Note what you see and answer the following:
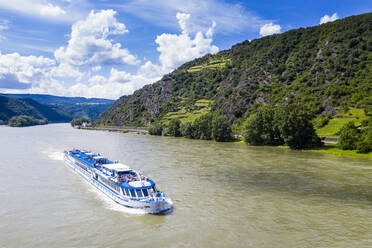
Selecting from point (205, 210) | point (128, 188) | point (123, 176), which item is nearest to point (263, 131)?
point (123, 176)

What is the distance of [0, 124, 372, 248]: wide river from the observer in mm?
27219

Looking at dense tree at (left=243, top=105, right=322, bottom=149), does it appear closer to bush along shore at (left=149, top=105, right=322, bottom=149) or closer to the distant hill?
bush along shore at (left=149, top=105, right=322, bottom=149)

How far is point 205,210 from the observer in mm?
34812

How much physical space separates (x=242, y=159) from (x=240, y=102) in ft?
331

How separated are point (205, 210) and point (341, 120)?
318 ft

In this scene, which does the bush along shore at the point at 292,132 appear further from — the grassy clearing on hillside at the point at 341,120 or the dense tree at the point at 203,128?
the grassy clearing on hillside at the point at 341,120

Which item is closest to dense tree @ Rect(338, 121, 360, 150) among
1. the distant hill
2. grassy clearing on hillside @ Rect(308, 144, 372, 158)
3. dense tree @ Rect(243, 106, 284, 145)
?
grassy clearing on hillside @ Rect(308, 144, 372, 158)

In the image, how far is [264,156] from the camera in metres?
77.7

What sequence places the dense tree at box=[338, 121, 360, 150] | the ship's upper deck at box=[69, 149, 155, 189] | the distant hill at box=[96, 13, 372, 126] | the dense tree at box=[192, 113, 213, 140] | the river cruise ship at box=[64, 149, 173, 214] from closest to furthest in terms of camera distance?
1. the river cruise ship at box=[64, 149, 173, 214]
2. the ship's upper deck at box=[69, 149, 155, 189]
3. the dense tree at box=[338, 121, 360, 150]
4. the dense tree at box=[192, 113, 213, 140]
5. the distant hill at box=[96, 13, 372, 126]

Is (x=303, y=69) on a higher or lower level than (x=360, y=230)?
higher

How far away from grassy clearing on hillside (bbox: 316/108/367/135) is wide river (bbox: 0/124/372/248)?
153 ft

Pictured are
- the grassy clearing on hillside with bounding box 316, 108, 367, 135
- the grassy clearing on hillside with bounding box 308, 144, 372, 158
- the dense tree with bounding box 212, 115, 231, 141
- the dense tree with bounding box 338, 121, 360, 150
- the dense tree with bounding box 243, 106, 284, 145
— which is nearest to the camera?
the grassy clearing on hillside with bounding box 308, 144, 372, 158

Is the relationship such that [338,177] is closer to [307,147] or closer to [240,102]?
[307,147]

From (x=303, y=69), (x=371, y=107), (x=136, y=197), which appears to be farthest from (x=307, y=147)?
(x=303, y=69)
